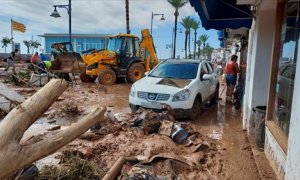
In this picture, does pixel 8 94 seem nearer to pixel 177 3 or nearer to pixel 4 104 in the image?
pixel 4 104

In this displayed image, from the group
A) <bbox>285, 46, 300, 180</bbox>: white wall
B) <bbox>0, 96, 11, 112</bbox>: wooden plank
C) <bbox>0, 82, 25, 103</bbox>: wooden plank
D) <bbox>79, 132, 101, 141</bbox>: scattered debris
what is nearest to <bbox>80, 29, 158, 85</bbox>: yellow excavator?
<bbox>0, 96, 11, 112</bbox>: wooden plank

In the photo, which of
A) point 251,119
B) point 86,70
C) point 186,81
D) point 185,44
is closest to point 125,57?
point 86,70

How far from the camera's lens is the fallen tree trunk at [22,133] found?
Answer: 2.33 m

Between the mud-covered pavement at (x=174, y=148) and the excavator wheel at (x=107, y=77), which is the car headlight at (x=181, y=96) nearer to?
the mud-covered pavement at (x=174, y=148)

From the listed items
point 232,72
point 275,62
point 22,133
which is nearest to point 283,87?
point 275,62

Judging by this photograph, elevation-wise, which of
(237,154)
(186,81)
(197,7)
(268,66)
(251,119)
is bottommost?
(237,154)

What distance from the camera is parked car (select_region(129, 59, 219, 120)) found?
7891mm

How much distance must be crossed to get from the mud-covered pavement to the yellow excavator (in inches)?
306

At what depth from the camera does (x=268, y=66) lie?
20.7ft

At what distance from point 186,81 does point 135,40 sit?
9394 millimetres

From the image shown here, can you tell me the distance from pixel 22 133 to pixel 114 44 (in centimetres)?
1526

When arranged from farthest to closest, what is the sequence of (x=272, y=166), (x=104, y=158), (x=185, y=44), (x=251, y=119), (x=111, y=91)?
(x=185, y=44)
(x=111, y=91)
(x=251, y=119)
(x=104, y=158)
(x=272, y=166)

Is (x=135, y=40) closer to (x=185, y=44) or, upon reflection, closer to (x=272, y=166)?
(x=272, y=166)

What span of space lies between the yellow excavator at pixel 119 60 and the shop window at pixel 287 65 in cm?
1252
